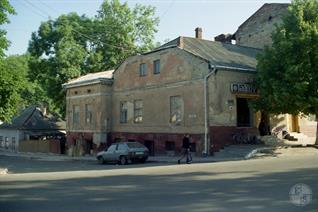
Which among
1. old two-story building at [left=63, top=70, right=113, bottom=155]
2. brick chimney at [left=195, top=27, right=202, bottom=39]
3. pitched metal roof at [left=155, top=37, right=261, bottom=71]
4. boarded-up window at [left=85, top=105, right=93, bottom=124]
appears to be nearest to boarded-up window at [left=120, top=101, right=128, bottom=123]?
old two-story building at [left=63, top=70, right=113, bottom=155]

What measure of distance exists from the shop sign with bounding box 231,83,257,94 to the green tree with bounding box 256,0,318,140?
2241 mm

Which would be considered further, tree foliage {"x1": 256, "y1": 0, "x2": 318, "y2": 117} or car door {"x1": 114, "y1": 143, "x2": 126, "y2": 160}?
car door {"x1": 114, "y1": 143, "x2": 126, "y2": 160}

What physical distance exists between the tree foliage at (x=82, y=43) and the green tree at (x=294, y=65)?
2672cm

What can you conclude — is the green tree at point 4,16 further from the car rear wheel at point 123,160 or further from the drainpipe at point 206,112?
the drainpipe at point 206,112

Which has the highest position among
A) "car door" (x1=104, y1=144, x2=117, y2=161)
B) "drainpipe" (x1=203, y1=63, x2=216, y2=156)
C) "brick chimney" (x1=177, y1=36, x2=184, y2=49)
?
"brick chimney" (x1=177, y1=36, x2=184, y2=49)

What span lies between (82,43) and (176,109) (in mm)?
23720

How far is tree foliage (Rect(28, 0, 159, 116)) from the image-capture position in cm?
4738

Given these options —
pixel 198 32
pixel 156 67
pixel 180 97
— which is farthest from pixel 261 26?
pixel 180 97

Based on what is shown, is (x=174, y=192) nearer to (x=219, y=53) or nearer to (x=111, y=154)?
(x=111, y=154)

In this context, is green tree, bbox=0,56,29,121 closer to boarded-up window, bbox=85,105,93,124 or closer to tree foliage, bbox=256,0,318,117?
tree foliage, bbox=256,0,318,117

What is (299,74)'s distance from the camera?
24031 millimetres

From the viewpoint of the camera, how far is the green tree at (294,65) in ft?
78.4

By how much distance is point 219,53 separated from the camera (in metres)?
30.9

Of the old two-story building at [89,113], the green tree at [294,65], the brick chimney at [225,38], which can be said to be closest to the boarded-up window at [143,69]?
the old two-story building at [89,113]
